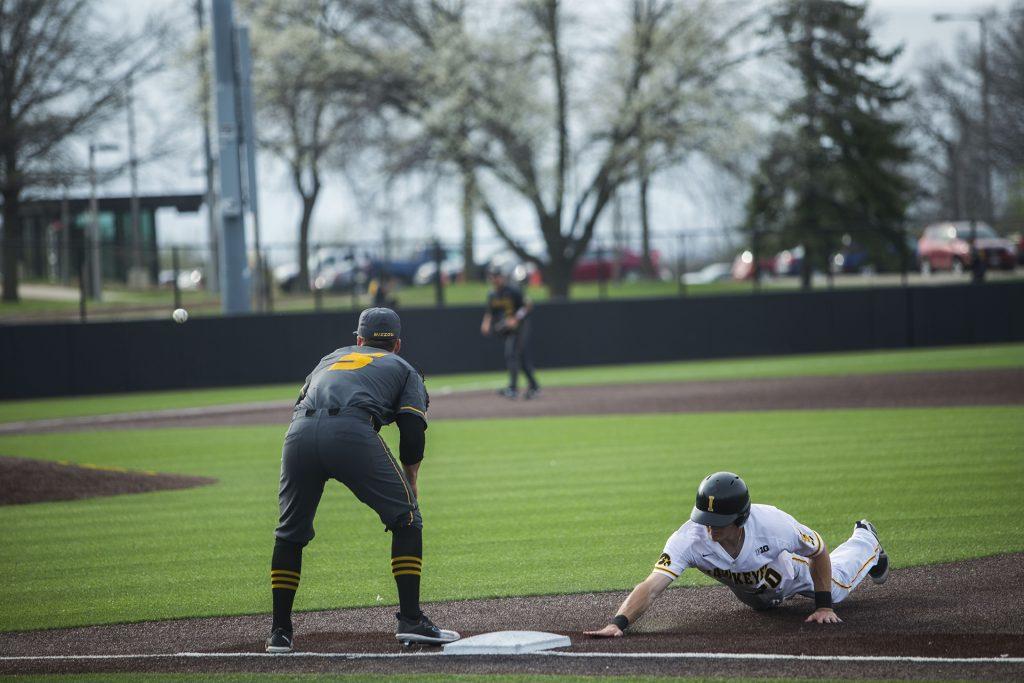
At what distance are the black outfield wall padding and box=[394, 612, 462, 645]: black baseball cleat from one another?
75.6 feet

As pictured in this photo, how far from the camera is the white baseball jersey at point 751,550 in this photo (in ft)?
22.1

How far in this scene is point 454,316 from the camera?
30766 mm

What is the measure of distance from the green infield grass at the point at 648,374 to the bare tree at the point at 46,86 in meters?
11.4

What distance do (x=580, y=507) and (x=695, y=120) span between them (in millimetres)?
27593

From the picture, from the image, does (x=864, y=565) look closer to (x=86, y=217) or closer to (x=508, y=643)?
(x=508, y=643)

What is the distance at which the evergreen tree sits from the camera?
134 ft

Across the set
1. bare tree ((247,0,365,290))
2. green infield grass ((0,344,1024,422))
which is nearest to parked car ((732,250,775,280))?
green infield grass ((0,344,1024,422))

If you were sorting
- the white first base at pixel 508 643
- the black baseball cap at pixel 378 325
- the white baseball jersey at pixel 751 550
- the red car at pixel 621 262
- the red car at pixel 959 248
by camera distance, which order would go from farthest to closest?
the red car at pixel 959 248, the red car at pixel 621 262, the black baseball cap at pixel 378 325, the white baseball jersey at pixel 751 550, the white first base at pixel 508 643

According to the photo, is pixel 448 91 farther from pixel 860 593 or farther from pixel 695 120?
pixel 860 593

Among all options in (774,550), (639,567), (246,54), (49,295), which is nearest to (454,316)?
(246,54)

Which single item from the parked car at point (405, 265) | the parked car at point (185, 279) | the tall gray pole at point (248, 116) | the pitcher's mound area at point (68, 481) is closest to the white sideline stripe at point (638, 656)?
the pitcher's mound area at point (68, 481)

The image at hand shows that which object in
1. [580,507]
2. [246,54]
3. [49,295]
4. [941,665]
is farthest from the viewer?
[49,295]

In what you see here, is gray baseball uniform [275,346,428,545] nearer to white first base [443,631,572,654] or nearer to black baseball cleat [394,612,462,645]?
black baseball cleat [394,612,462,645]

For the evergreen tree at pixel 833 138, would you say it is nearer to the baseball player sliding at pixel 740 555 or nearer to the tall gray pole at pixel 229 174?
the tall gray pole at pixel 229 174
